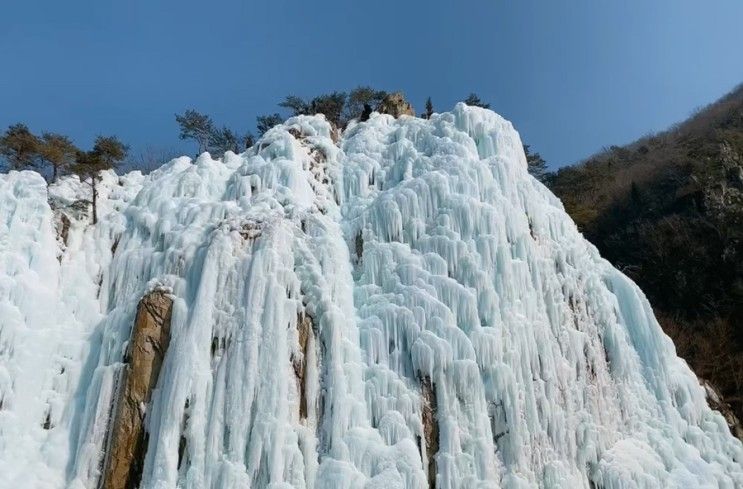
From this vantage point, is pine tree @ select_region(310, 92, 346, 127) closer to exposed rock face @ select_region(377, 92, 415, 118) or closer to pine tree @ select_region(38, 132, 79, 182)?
exposed rock face @ select_region(377, 92, 415, 118)

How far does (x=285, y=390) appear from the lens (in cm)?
1077

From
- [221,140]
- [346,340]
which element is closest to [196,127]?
[221,140]

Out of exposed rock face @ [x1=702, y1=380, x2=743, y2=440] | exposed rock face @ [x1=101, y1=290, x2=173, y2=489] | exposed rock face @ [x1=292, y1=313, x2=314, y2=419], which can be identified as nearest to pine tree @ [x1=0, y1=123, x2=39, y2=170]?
exposed rock face @ [x1=101, y1=290, x2=173, y2=489]

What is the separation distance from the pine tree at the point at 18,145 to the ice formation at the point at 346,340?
2.14m

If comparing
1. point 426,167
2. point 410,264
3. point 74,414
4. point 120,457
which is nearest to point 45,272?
point 74,414

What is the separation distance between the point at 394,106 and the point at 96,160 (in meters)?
10.1

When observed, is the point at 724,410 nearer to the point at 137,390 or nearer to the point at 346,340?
the point at 346,340

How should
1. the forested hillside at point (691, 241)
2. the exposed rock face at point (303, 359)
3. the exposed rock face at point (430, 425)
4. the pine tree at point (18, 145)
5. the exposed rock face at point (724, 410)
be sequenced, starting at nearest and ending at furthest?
the exposed rock face at point (430, 425) < the exposed rock face at point (303, 359) < the exposed rock face at point (724, 410) < the pine tree at point (18, 145) < the forested hillside at point (691, 241)

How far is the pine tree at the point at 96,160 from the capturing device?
14891mm

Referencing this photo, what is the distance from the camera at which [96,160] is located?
589 inches

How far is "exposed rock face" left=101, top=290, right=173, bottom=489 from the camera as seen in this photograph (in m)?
10.2

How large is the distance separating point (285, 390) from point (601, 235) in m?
23.2

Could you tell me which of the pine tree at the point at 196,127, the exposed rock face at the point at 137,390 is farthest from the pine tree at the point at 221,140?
the exposed rock face at the point at 137,390

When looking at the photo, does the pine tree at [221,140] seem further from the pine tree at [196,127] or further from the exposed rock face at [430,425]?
the exposed rock face at [430,425]
